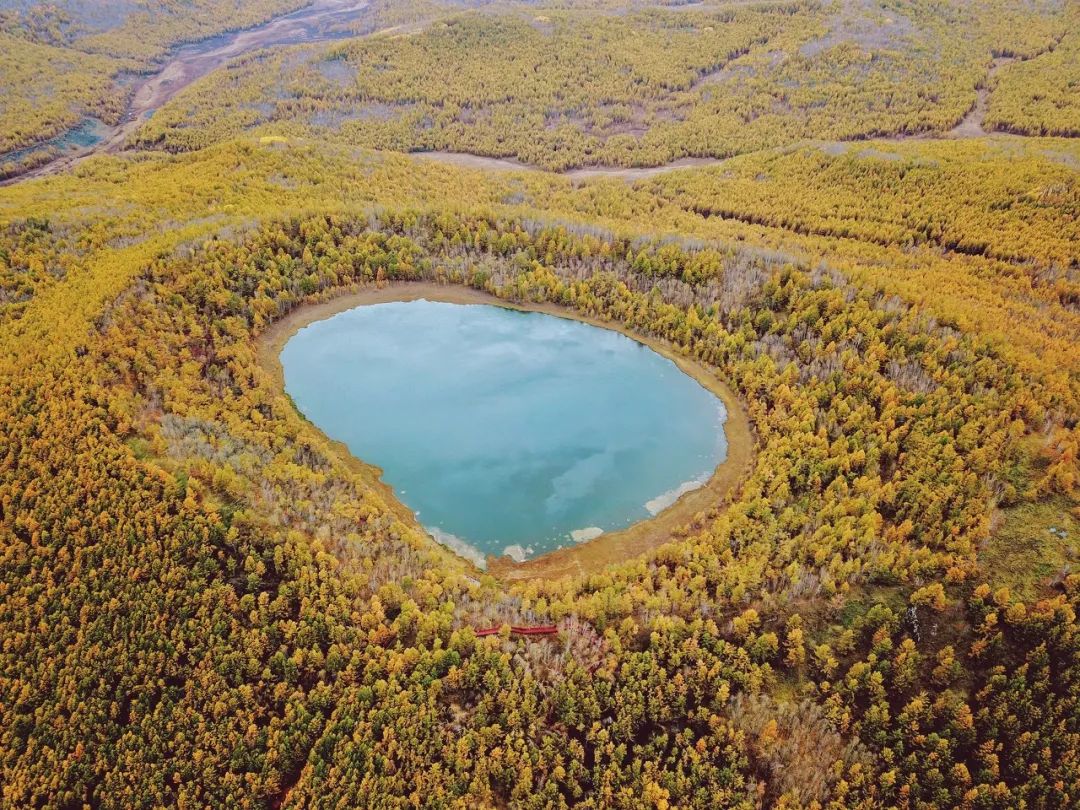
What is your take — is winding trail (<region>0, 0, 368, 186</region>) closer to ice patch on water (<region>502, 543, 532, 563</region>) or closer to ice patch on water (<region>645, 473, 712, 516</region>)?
ice patch on water (<region>502, 543, 532, 563</region>)

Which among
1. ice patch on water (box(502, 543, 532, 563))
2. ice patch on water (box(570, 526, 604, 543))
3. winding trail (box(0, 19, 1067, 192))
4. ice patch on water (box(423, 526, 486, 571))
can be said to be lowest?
ice patch on water (box(570, 526, 604, 543))

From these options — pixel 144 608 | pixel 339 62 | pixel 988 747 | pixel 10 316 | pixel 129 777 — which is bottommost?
pixel 988 747

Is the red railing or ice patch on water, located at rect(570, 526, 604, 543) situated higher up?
the red railing

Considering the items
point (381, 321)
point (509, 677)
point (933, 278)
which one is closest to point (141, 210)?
point (381, 321)

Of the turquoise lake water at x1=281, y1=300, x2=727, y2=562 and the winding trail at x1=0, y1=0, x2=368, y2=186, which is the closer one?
the turquoise lake water at x1=281, y1=300, x2=727, y2=562

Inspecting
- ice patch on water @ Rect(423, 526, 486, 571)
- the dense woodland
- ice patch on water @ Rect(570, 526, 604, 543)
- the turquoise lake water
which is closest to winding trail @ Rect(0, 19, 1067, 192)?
the dense woodland

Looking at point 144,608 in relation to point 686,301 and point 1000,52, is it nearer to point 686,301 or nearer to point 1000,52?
point 686,301
